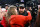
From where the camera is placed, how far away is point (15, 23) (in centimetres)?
156

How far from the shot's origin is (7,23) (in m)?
1.61

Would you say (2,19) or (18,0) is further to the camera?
(18,0)

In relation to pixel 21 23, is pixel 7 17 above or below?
above

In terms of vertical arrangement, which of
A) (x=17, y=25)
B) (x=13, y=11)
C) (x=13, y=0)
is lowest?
(x=17, y=25)

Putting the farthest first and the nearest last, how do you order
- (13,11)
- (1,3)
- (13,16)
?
(1,3) → (13,11) → (13,16)

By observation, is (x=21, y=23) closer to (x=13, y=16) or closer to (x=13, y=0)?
(x=13, y=16)

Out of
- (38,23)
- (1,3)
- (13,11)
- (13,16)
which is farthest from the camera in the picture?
(1,3)

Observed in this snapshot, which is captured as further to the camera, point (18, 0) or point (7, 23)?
point (18, 0)

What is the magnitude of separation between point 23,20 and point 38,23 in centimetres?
60

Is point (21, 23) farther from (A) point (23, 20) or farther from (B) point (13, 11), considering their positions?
(B) point (13, 11)

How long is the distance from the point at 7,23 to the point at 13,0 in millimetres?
3059

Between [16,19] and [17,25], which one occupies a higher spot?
[16,19]

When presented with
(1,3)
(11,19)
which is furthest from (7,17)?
(1,3)

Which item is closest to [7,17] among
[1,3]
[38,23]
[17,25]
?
[17,25]
